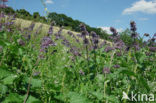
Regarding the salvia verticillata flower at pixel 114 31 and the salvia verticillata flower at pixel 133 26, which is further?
the salvia verticillata flower at pixel 114 31

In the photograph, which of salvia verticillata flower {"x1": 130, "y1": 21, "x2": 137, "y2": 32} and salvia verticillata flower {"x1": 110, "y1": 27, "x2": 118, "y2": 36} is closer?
salvia verticillata flower {"x1": 130, "y1": 21, "x2": 137, "y2": 32}

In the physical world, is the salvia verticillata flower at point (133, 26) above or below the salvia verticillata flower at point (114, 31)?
above

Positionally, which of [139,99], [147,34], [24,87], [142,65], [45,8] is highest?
[45,8]

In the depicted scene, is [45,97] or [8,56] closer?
[45,97]

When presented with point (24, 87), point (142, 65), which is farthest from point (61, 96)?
point (142, 65)

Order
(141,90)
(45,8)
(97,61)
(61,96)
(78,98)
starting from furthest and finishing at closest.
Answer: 1. (45,8)
2. (97,61)
3. (141,90)
4. (61,96)
5. (78,98)

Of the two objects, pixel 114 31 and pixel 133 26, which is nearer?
pixel 133 26

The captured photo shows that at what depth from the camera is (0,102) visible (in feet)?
4.47

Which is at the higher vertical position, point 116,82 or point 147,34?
point 147,34

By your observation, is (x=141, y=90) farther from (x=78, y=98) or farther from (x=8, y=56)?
(x=8, y=56)

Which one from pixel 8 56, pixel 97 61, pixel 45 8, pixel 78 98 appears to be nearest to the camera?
pixel 78 98

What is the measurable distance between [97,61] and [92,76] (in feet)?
0.80

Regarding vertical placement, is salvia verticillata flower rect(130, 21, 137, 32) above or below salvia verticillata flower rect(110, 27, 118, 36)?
above

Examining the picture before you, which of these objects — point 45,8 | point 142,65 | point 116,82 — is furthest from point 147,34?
point 45,8
